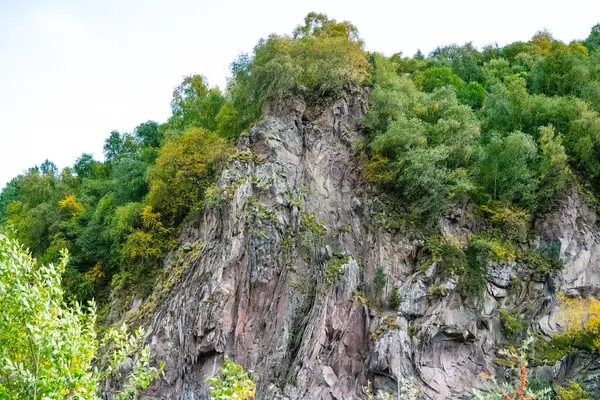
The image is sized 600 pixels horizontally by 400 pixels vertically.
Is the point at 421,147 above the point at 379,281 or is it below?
above

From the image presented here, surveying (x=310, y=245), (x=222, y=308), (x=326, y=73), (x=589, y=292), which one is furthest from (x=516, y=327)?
(x=326, y=73)

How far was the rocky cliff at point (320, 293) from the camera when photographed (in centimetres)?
2348

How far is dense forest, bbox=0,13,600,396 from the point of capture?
28750 millimetres

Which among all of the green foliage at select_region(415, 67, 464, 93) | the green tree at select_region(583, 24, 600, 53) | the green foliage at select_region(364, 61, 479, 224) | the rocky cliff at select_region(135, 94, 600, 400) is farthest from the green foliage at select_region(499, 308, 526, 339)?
the green tree at select_region(583, 24, 600, 53)

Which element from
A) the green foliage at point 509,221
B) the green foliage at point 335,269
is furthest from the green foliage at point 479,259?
the green foliage at point 335,269

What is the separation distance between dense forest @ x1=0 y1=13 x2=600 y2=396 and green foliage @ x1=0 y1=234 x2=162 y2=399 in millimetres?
17633

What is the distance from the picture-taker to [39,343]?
28.2 ft

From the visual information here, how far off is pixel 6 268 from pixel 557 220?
2834cm

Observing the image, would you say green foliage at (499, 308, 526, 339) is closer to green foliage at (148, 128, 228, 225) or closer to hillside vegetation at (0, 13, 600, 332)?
hillside vegetation at (0, 13, 600, 332)

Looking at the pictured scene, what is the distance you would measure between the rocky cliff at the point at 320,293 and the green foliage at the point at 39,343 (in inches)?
563

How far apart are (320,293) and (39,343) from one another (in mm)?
17066

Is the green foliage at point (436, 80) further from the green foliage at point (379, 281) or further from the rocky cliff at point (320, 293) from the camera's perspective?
the green foliage at point (379, 281)

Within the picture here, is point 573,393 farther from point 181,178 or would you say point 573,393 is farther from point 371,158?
point 181,178

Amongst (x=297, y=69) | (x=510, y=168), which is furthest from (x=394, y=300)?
(x=297, y=69)
